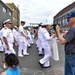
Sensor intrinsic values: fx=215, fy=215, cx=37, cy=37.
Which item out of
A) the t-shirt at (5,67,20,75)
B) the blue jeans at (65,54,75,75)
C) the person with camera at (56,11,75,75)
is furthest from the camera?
the blue jeans at (65,54,75,75)

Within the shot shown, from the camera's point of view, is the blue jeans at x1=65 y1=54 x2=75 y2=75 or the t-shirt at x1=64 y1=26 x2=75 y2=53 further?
the blue jeans at x1=65 y1=54 x2=75 y2=75

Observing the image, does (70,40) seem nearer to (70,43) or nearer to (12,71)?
(70,43)

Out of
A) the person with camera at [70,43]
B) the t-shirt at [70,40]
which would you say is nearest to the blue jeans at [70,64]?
the person with camera at [70,43]

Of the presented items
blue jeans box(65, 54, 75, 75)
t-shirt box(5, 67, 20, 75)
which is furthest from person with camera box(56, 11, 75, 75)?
t-shirt box(5, 67, 20, 75)

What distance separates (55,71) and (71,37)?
3.47 m

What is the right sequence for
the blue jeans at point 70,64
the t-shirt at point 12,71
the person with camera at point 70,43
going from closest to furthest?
the t-shirt at point 12,71
the person with camera at point 70,43
the blue jeans at point 70,64

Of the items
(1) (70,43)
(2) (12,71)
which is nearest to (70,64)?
(1) (70,43)

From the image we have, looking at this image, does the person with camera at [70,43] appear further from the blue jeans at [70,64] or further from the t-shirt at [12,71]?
the t-shirt at [12,71]

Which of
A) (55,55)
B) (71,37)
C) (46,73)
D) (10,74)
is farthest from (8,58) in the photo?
(55,55)

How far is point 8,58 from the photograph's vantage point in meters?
3.40

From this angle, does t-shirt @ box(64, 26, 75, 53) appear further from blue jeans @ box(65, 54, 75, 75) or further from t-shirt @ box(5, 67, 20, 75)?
t-shirt @ box(5, 67, 20, 75)

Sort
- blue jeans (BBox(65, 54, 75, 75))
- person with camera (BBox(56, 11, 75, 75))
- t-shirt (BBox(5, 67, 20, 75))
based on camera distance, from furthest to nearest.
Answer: blue jeans (BBox(65, 54, 75, 75)) → person with camera (BBox(56, 11, 75, 75)) → t-shirt (BBox(5, 67, 20, 75))

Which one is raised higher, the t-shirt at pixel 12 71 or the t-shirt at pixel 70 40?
the t-shirt at pixel 70 40

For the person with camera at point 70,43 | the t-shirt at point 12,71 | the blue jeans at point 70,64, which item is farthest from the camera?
the blue jeans at point 70,64
